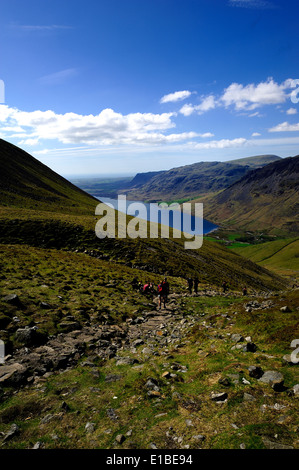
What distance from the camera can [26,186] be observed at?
89.6m

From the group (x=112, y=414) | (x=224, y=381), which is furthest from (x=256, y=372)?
(x=112, y=414)

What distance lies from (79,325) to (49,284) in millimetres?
7806

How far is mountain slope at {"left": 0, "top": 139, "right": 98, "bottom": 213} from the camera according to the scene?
2931 inches

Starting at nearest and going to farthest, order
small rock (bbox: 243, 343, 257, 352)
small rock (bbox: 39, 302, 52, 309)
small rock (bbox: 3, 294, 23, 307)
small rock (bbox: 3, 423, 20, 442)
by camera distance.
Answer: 1. small rock (bbox: 3, 423, 20, 442)
2. small rock (bbox: 243, 343, 257, 352)
3. small rock (bbox: 3, 294, 23, 307)
4. small rock (bbox: 39, 302, 52, 309)

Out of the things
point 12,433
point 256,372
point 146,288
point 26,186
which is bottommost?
point 146,288

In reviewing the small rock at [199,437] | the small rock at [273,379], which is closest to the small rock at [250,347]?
the small rock at [273,379]

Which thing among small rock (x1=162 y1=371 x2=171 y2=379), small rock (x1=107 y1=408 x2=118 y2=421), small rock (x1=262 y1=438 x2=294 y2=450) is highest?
small rock (x1=262 y1=438 x2=294 y2=450)

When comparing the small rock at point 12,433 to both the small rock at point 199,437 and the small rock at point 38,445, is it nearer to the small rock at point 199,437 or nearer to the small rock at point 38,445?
the small rock at point 38,445

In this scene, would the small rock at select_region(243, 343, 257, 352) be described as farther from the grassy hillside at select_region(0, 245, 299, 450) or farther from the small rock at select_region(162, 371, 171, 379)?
the small rock at select_region(162, 371, 171, 379)

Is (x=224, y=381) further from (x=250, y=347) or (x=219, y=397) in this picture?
(x=250, y=347)

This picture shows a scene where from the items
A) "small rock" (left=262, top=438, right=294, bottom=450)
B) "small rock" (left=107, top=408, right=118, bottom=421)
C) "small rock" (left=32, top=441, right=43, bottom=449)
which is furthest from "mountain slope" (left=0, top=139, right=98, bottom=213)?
"small rock" (left=262, top=438, right=294, bottom=450)

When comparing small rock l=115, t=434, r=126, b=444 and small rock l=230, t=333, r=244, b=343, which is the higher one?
small rock l=115, t=434, r=126, b=444

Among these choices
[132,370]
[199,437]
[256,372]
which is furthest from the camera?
[132,370]

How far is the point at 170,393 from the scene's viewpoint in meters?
9.65
